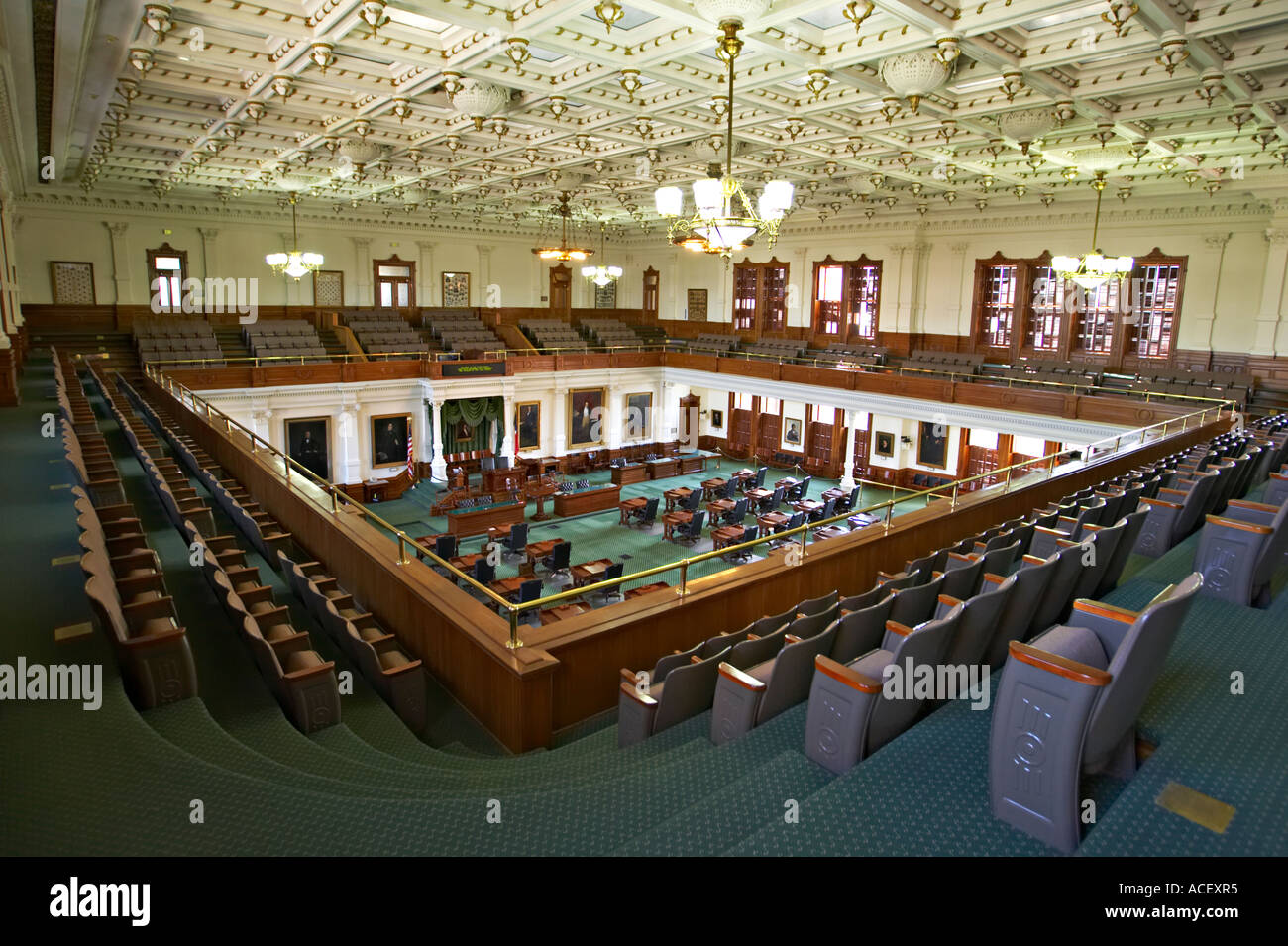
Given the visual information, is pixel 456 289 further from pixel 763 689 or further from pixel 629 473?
pixel 763 689

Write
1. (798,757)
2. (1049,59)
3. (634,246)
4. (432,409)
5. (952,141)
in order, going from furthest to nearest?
(634,246)
(432,409)
(952,141)
(1049,59)
(798,757)

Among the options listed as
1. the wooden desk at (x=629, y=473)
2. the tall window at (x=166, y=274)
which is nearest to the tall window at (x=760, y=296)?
the wooden desk at (x=629, y=473)

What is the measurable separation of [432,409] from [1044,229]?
52.2 ft

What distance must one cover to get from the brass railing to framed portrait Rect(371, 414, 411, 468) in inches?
218

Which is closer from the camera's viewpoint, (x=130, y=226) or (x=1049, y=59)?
(x=1049, y=59)

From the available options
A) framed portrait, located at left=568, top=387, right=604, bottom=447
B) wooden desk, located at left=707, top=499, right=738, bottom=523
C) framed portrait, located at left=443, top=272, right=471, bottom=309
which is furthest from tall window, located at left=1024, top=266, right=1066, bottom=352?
framed portrait, located at left=443, top=272, right=471, bottom=309

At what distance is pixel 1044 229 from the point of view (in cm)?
1831

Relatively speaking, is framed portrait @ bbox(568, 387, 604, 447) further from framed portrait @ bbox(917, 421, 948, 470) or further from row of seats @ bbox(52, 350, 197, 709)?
row of seats @ bbox(52, 350, 197, 709)

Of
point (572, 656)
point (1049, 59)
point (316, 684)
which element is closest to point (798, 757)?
point (572, 656)

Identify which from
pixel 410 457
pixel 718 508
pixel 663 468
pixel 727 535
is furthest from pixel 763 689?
pixel 410 457

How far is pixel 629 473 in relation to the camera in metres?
20.3

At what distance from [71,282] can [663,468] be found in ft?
50.7
